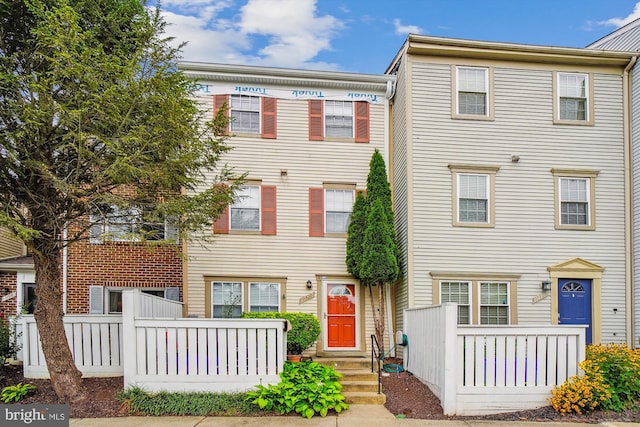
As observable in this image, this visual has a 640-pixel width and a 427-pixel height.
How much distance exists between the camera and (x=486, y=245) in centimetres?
1221

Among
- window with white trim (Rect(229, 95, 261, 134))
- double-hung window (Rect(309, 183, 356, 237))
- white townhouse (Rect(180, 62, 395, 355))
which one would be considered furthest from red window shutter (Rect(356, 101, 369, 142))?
window with white trim (Rect(229, 95, 261, 134))

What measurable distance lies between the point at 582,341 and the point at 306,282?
6141 millimetres

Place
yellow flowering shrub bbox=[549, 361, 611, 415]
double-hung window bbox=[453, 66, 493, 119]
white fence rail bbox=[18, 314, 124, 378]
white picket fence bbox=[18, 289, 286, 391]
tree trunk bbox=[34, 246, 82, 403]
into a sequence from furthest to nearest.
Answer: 1. double-hung window bbox=[453, 66, 493, 119]
2. white fence rail bbox=[18, 314, 124, 378]
3. white picket fence bbox=[18, 289, 286, 391]
4. tree trunk bbox=[34, 246, 82, 403]
5. yellow flowering shrub bbox=[549, 361, 611, 415]

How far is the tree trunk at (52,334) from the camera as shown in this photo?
26.4ft

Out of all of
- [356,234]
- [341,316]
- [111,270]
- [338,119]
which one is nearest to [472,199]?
[356,234]

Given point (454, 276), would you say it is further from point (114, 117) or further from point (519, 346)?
point (114, 117)

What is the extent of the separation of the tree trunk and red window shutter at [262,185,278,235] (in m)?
5.21

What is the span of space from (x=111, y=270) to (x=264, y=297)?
3.76 meters

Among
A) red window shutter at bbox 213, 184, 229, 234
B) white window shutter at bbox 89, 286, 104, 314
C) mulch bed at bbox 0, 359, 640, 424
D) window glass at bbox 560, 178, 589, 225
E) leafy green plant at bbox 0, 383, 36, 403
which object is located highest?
window glass at bbox 560, 178, 589, 225

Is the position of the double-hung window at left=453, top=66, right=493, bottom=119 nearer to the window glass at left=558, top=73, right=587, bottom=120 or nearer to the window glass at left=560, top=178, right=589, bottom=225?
the window glass at left=558, top=73, right=587, bottom=120

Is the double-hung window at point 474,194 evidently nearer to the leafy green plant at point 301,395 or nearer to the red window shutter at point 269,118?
the red window shutter at point 269,118

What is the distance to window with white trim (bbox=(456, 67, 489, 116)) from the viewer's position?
12461 mm

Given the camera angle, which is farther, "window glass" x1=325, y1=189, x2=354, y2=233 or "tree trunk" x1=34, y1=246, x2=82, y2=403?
"window glass" x1=325, y1=189, x2=354, y2=233

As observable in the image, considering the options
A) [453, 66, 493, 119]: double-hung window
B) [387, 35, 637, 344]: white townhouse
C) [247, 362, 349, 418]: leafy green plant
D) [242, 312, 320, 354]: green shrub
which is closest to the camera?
[247, 362, 349, 418]: leafy green plant
